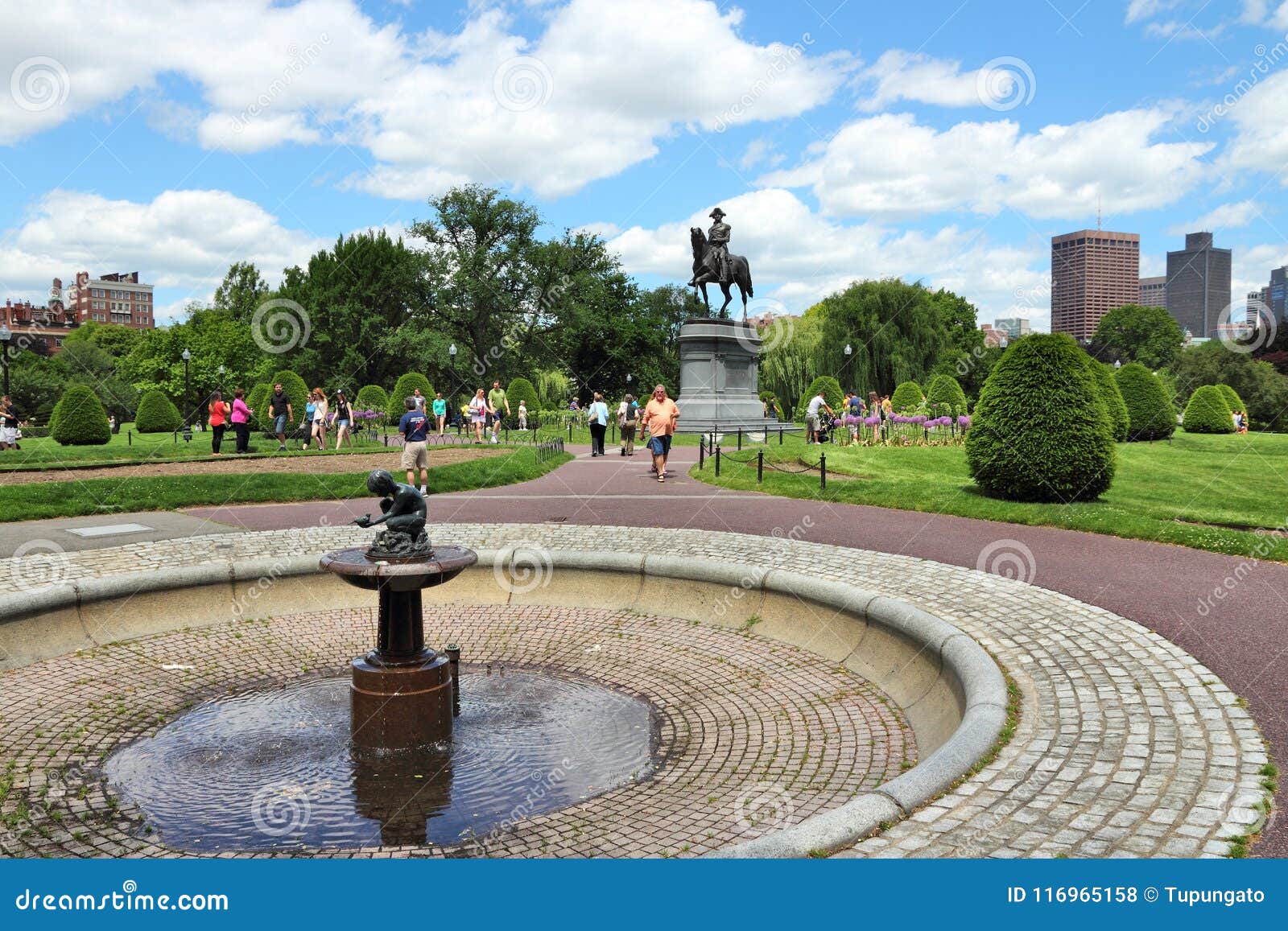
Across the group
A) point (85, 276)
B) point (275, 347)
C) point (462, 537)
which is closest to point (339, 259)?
point (275, 347)

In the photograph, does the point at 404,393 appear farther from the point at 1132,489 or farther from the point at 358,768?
the point at 358,768

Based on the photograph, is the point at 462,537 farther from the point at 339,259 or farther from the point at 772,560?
the point at 339,259

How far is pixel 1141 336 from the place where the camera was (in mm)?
95875

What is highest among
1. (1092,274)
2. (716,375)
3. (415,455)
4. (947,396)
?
(1092,274)

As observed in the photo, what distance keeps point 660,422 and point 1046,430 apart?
7027mm

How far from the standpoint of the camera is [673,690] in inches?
276

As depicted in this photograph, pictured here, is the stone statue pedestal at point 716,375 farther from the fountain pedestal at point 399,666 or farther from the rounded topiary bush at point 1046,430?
the fountain pedestal at point 399,666

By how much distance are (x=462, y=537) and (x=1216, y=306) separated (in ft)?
667

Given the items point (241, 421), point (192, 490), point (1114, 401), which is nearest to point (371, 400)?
point (241, 421)

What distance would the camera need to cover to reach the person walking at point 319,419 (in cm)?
2636

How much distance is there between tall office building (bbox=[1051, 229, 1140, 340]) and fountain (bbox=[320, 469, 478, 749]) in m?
126

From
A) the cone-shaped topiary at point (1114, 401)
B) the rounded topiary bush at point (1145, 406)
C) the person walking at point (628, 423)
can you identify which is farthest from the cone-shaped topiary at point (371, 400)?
the rounded topiary bush at point (1145, 406)

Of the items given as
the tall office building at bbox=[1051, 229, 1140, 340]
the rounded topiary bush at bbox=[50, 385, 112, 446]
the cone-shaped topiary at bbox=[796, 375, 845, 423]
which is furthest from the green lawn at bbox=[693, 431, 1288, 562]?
the tall office building at bbox=[1051, 229, 1140, 340]

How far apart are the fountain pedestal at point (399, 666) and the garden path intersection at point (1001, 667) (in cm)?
154
